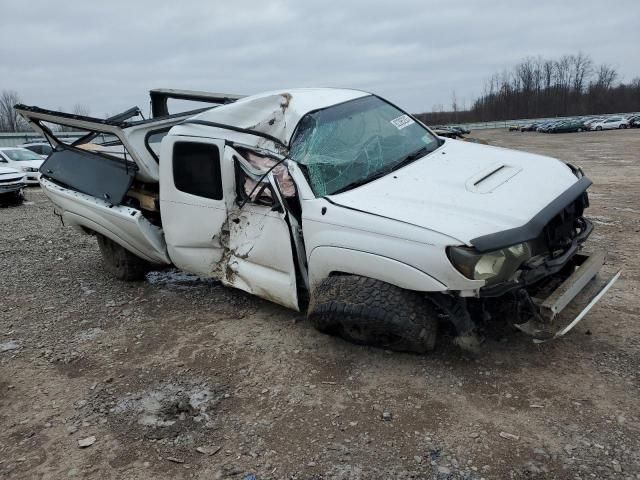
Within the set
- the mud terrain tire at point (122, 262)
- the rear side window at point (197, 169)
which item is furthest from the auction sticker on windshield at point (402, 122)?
the mud terrain tire at point (122, 262)

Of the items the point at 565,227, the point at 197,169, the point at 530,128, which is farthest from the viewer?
the point at 530,128

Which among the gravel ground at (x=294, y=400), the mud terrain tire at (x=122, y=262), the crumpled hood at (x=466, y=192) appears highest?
the crumpled hood at (x=466, y=192)

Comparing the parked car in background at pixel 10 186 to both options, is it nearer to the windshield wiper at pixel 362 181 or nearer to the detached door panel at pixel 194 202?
the detached door panel at pixel 194 202

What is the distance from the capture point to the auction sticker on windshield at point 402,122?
4578mm

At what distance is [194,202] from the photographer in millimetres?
4562

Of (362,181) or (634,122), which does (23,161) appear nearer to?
(362,181)

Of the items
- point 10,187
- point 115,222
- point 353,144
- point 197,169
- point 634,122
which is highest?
point 353,144

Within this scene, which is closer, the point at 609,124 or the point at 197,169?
the point at 197,169

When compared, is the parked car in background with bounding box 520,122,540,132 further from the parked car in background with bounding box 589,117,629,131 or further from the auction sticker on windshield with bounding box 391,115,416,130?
the auction sticker on windshield with bounding box 391,115,416,130

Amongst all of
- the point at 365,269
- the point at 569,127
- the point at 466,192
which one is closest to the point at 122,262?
the point at 365,269

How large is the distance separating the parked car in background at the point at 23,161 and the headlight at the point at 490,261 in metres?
17.1

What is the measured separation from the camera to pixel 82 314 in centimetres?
509

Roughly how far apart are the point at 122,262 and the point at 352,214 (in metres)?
3.48

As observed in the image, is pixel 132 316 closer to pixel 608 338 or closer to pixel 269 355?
pixel 269 355
